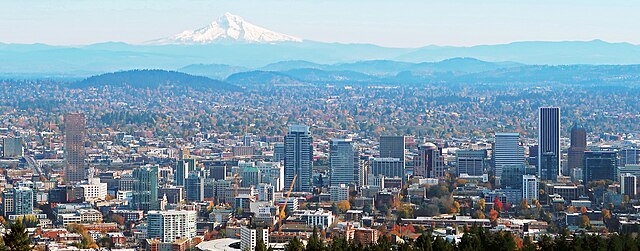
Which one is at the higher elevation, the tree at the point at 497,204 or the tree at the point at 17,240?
the tree at the point at 17,240

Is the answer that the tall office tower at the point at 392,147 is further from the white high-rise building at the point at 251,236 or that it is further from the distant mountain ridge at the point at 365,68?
the distant mountain ridge at the point at 365,68

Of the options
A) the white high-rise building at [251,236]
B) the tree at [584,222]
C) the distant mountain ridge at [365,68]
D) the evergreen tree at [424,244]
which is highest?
the distant mountain ridge at [365,68]

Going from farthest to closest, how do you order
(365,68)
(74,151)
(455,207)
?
(365,68) → (74,151) → (455,207)

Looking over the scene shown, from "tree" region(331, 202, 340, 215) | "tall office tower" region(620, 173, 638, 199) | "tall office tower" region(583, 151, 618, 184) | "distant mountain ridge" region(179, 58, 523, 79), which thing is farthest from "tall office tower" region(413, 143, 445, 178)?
"distant mountain ridge" region(179, 58, 523, 79)

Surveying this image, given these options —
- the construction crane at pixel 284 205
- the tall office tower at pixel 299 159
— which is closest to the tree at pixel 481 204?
the construction crane at pixel 284 205

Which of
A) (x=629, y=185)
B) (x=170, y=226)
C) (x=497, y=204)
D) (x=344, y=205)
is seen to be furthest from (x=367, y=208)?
(x=629, y=185)

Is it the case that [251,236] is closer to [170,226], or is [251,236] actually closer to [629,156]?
[170,226]
